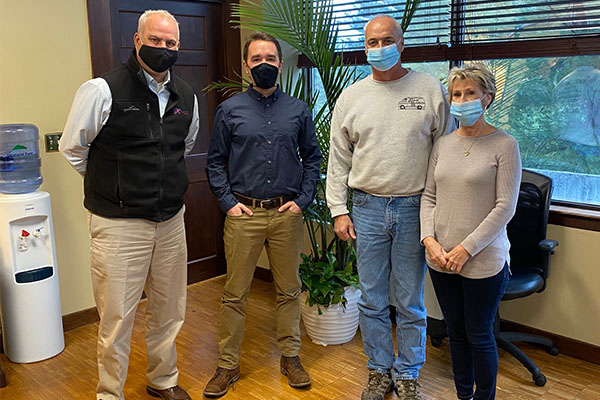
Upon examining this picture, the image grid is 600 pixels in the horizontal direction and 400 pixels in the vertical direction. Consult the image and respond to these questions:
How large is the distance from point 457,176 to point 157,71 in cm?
121

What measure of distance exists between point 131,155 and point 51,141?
45.2 inches

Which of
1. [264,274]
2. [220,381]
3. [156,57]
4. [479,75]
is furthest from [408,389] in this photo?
[264,274]

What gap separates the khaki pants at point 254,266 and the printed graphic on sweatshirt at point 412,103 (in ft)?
2.29

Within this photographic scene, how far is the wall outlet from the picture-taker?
3.21 m

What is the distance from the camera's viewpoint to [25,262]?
300cm

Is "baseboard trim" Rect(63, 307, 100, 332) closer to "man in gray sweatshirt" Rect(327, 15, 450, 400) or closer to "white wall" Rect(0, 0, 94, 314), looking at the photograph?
"white wall" Rect(0, 0, 94, 314)

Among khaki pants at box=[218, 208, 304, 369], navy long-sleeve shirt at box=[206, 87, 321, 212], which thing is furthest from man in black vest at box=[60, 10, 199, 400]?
khaki pants at box=[218, 208, 304, 369]

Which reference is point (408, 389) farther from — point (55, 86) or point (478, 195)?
point (55, 86)

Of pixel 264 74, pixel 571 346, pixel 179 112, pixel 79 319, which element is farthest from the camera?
pixel 79 319

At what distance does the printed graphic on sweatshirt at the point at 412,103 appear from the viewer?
2350mm

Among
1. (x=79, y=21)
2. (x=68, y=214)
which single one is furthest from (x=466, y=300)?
(x=79, y=21)

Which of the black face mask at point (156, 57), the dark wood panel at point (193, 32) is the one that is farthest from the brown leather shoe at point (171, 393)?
the dark wood panel at point (193, 32)

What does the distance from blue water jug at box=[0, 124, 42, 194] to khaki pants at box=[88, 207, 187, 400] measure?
88 cm

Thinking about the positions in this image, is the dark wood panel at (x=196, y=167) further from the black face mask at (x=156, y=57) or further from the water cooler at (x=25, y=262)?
the black face mask at (x=156, y=57)
